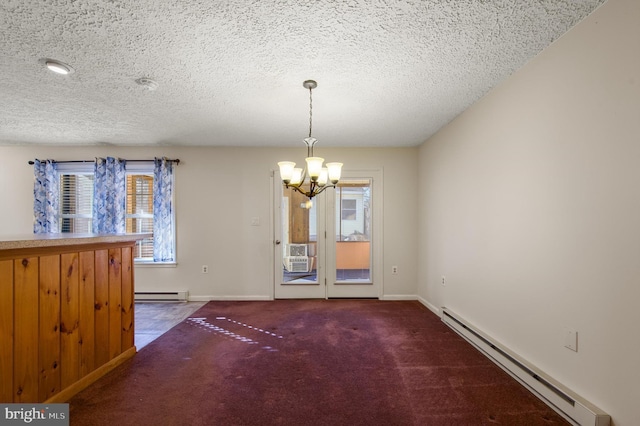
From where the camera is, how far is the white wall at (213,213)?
169 inches

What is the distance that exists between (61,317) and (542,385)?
335 centimetres

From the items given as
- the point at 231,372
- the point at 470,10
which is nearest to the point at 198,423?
the point at 231,372

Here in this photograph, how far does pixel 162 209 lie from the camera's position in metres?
4.16

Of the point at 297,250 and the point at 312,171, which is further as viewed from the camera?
the point at 297,250

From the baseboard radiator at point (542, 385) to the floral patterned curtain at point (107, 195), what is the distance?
5.05m

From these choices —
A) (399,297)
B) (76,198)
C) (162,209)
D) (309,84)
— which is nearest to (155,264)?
(162,209)

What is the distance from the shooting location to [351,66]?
2.05 m

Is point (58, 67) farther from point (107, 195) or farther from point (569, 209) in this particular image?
point (569, 209)

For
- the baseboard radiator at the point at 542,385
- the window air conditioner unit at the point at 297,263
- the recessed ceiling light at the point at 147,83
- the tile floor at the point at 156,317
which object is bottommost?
the tile floor at the point at 156,317

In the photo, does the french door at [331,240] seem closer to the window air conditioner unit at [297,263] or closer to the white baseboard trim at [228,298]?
the window air conditioner unit at [297,263]

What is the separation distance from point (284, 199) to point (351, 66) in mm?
2623

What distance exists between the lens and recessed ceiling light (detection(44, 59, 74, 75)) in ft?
6.53

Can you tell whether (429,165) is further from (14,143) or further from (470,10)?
(14,143)

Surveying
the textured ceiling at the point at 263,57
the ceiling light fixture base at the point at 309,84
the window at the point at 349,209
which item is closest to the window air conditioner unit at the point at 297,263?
the window at the point at 349,209
